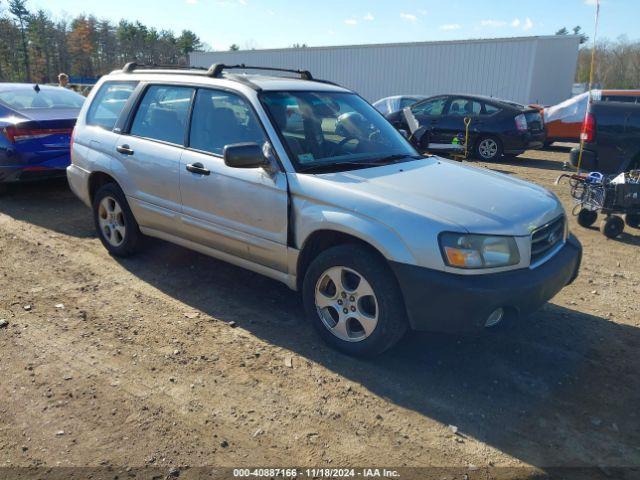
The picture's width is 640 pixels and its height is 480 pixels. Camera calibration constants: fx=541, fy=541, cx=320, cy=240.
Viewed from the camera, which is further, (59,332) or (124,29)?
(124,29)

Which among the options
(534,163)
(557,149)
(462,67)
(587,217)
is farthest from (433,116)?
(462,67)

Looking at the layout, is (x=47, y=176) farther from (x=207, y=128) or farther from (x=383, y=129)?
(x=383, y=129)

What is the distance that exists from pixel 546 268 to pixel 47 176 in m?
6.71

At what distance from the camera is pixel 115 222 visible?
17.8ft

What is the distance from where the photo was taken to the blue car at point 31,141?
7203 millimetres

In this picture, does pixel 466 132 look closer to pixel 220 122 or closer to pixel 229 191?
pixel 220 122

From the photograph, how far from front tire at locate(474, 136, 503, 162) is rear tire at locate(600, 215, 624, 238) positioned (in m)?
6.38

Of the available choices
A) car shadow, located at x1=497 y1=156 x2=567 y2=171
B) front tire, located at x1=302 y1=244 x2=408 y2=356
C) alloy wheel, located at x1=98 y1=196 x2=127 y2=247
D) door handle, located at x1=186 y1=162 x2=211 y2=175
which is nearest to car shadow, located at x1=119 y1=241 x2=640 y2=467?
front tire, located at x1=302 y1=244 x2=408 y2=356

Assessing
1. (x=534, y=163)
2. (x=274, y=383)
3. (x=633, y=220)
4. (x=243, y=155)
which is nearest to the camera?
(x=274, y=383)

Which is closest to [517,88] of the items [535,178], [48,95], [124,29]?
[535,178]

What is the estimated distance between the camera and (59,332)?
3980mm

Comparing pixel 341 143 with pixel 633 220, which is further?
pixel 633 220

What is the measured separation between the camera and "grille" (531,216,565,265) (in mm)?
3426

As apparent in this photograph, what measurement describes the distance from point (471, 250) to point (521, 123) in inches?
410
